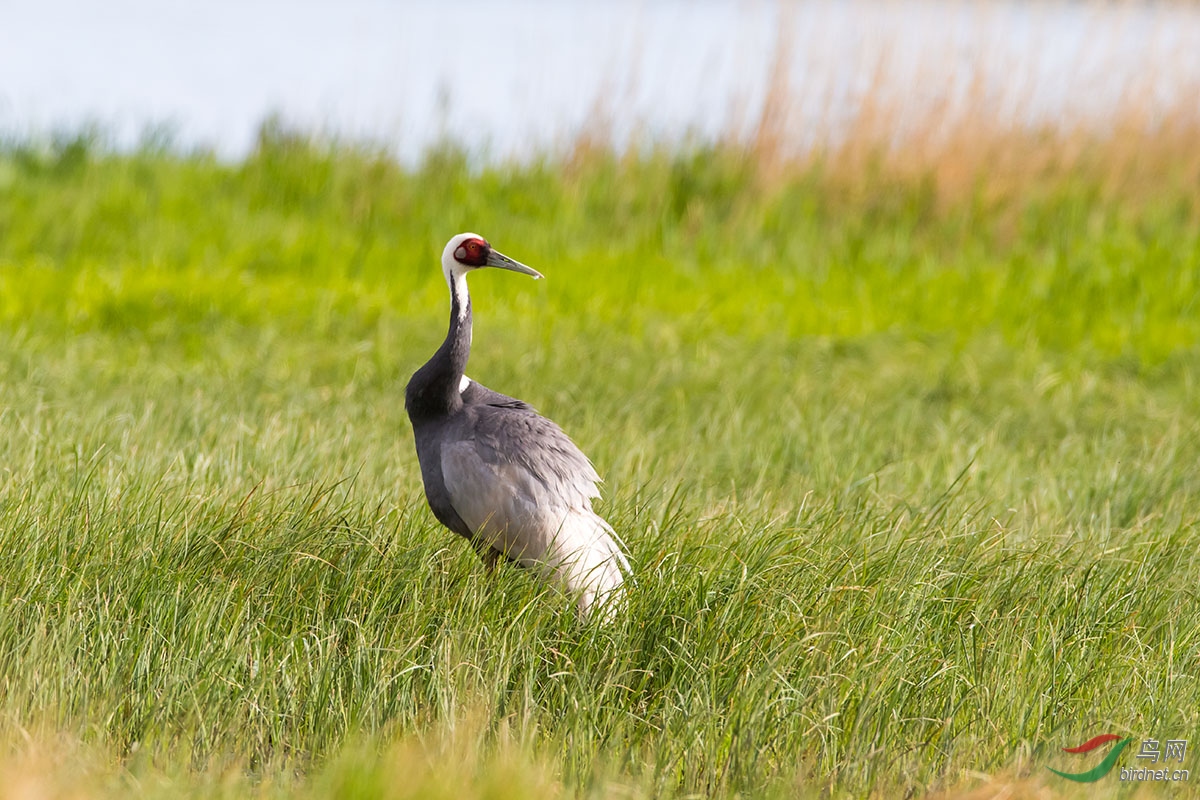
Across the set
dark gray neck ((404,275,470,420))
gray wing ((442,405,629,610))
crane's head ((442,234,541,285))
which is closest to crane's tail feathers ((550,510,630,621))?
gray wing ((442,405,629,610))

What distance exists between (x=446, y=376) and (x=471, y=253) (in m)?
0.38

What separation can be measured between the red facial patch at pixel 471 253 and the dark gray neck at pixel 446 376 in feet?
0.23

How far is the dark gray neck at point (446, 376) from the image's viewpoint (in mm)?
3627

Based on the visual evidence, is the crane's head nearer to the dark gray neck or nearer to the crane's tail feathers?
the dark gray neck

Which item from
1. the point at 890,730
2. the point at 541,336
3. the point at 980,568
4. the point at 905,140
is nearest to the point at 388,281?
the point at 541,336

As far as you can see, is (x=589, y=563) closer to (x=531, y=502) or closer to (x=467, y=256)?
(x=531, y=502)

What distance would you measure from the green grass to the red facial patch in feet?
2.33

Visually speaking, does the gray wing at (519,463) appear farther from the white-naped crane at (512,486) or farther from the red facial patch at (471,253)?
the red facial patch at (471,253)

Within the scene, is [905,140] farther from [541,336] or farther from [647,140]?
[541,336]

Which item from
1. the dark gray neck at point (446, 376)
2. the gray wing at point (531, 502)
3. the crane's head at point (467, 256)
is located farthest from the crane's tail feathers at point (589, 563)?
the crane's head at point (467, 256)

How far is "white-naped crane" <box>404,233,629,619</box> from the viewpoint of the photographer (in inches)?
135

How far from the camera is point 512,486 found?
3.42 m

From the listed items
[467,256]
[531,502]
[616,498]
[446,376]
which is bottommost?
[616,498]

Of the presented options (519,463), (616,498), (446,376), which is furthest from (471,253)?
(616,498)
